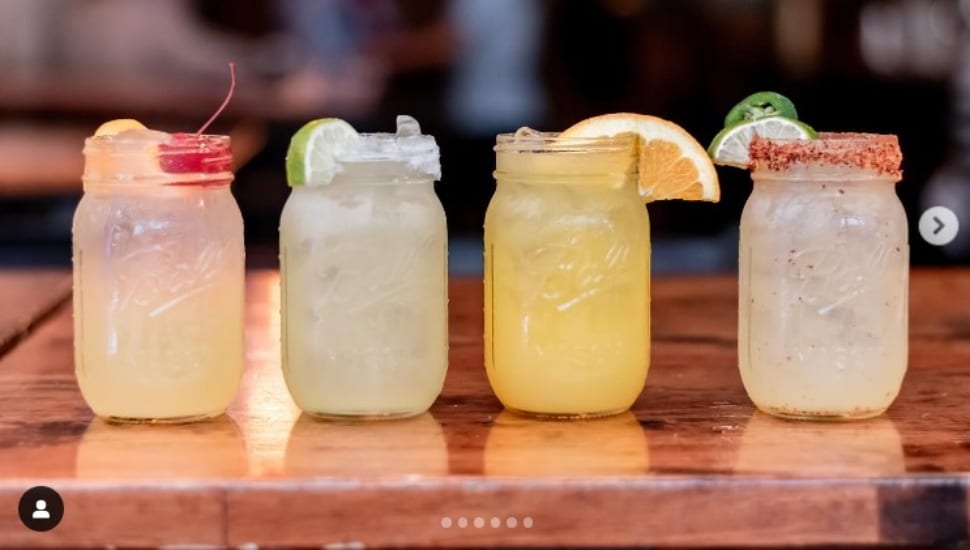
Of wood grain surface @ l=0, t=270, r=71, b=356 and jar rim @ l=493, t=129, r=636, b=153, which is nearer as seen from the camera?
jar rim @ l=493, t=129, r=636, b=153

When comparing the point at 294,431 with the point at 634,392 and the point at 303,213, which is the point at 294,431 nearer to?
the point at 303,213

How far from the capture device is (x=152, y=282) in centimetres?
123

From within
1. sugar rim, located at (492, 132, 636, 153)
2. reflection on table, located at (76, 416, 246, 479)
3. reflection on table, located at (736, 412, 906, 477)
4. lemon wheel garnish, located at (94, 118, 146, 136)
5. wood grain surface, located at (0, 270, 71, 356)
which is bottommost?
wood grain surface, located at (0, 270, 71, 356)

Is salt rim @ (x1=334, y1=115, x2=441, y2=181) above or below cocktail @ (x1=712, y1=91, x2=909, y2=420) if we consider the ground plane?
above

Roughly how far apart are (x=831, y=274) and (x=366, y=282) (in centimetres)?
39

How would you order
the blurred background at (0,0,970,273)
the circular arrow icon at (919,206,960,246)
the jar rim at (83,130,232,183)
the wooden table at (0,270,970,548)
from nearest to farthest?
1. the wooden table at (0,270,970,548)
2. the jar rim at (83,130,232,183)
3. the circular arrow icon at (919,206,960,246)
4. the blurred background at (0,0,970,273)

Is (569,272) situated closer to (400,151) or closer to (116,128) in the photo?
(400,151)

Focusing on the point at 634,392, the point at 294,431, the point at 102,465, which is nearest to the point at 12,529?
the point at 102,465

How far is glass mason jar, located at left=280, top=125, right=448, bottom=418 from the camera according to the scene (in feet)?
4.05

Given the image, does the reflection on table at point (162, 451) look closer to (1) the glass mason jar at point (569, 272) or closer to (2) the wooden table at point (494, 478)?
(2) the wooden table at point (494, 478)

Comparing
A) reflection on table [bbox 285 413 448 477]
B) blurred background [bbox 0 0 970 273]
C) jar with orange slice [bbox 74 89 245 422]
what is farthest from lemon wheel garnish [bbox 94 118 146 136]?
blurred background [bbox 0 0 970 273]

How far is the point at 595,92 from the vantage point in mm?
4484

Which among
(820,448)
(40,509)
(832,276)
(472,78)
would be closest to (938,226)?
(832,276)

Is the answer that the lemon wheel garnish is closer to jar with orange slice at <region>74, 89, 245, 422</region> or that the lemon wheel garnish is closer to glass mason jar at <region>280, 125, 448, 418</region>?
jar with orange slice at <region>74, 89, 245, 422</region>
